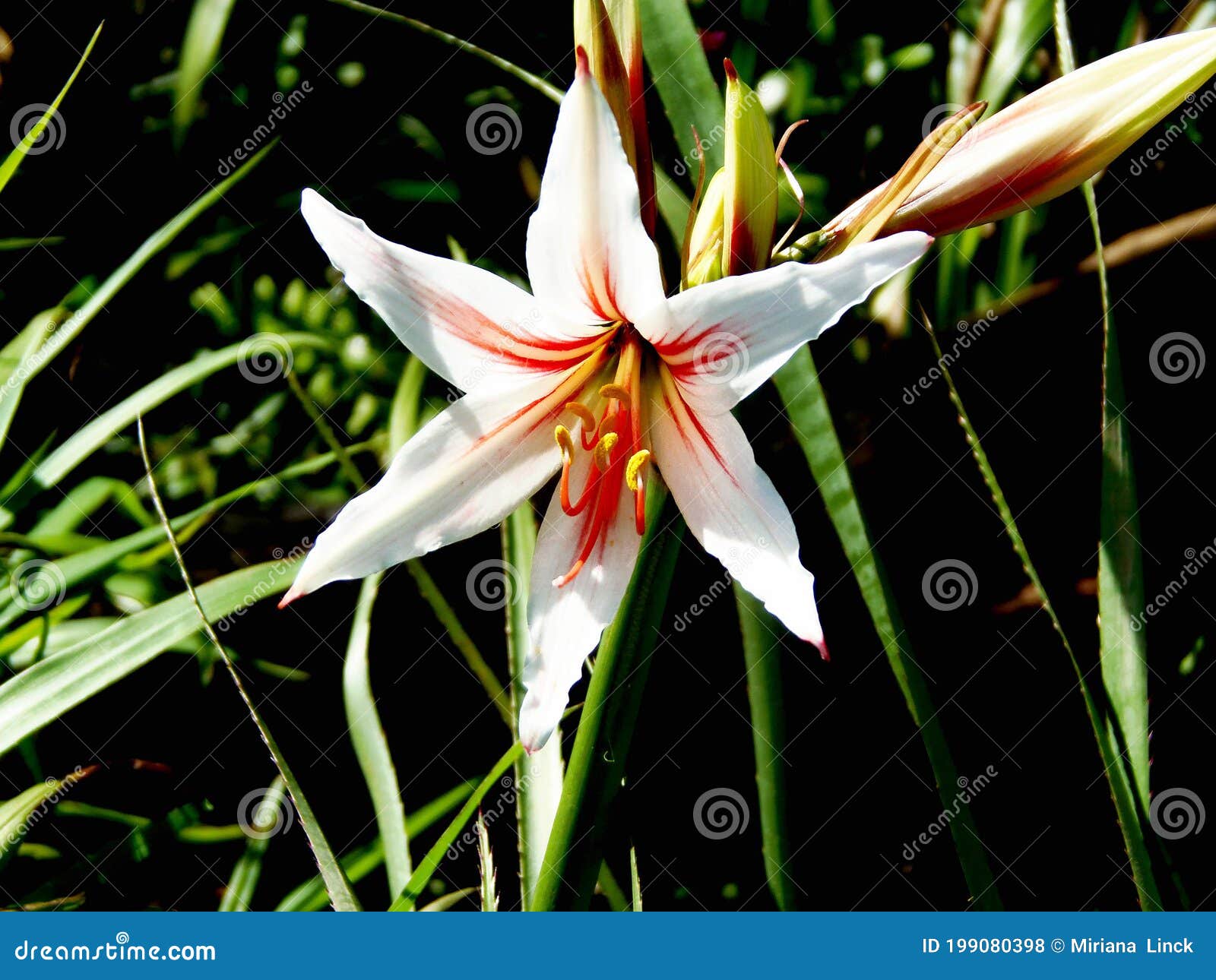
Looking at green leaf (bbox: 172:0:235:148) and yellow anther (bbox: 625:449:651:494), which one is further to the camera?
green leaf (bbox: 172:0:235:148)

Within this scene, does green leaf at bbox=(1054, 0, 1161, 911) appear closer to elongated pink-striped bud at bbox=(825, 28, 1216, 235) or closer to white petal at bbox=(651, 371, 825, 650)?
elongated pink-striped bud at bbox=(825, 28, 1216, 235)

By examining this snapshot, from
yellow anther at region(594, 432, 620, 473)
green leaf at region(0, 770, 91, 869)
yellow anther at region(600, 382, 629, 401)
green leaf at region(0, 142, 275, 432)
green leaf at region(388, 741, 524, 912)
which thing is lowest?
green leaf at region(388, 741, 524, 912)

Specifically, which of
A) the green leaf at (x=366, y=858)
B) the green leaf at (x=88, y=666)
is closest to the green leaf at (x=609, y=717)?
the green leaf at (x=366, y=858)

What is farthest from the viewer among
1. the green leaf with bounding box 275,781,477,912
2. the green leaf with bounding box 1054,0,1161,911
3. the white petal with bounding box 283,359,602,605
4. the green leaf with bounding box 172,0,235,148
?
the green leaf with bounding box 172,0,235,148

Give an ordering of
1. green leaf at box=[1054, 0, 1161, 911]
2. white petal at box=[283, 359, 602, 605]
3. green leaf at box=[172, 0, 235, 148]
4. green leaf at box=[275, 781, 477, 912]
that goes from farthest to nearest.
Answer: green leaf at box=[172, 0, 235, 148], green leaf at box=[275, 781, 477, 912], green leaf at box=[1054, 0, 1161, 911], white petal at box=[283, 359, 602, 605]

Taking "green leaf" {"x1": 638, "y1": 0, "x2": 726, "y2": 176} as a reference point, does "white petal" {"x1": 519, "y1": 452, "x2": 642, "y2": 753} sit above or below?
below

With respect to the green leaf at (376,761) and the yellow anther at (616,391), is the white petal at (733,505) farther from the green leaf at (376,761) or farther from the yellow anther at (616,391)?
the green leaf at (376,761)

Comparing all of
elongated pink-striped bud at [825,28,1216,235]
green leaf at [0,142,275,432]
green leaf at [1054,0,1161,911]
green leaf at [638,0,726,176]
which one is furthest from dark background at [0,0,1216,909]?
elongated pink-striped bud at [825,28,1216,235]

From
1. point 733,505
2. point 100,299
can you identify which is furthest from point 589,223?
point 100,299
